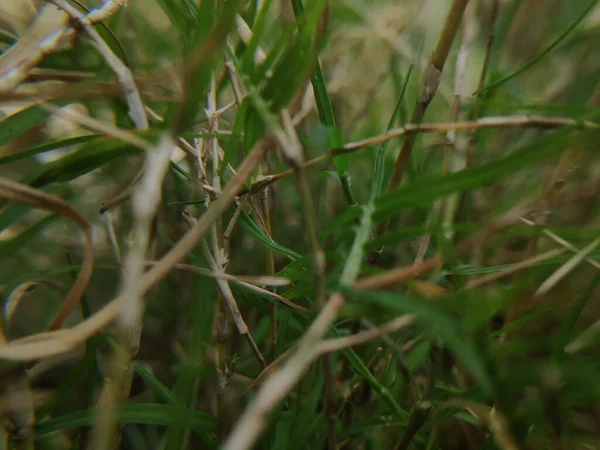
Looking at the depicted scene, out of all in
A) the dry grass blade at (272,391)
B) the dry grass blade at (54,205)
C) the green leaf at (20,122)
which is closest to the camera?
the dry grass blade at (272,391)

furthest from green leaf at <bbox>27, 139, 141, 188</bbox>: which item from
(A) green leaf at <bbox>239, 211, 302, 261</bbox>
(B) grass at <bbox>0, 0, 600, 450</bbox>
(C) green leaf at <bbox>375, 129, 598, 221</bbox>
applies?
(C) green leaf at <bbox>375, 129, 598, 221</bbox>

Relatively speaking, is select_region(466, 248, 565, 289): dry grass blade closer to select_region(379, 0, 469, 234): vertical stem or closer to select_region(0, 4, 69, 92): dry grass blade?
select_region(379, 0, 469, 234): vertical stem

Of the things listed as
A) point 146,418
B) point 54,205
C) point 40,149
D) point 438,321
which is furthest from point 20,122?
point 438,321

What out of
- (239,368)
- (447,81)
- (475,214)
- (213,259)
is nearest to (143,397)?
(239,368)

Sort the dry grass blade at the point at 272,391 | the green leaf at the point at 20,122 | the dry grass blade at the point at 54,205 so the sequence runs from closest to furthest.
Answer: the dry grass blade at the point at 272,391, the dry grass blade at the point at 54,205, the green leaf at the point at 20,122

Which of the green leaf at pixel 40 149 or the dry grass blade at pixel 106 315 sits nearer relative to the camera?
the dry grass blade at pixel 106 315

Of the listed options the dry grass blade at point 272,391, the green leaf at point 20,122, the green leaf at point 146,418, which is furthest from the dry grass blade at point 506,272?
the green leaf at point 20,122

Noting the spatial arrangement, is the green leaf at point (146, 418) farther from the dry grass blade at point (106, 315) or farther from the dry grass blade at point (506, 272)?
the dry grass blade at point (506, 272)

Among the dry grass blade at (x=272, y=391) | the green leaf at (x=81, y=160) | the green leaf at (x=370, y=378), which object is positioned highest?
the green leaf at (x=81, y=160)
